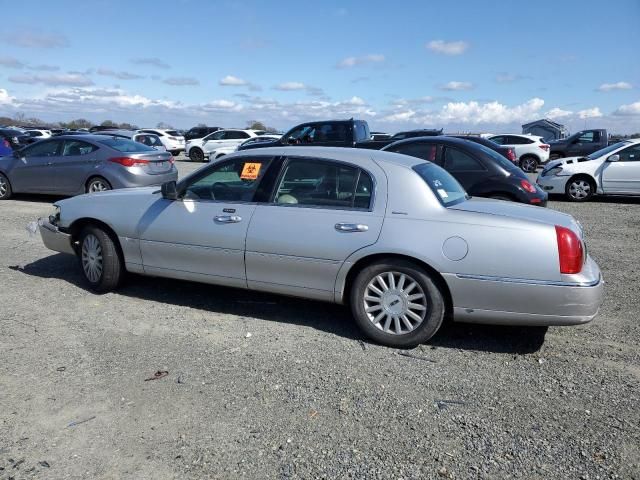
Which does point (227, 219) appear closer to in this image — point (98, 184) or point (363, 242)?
point (363, 242)

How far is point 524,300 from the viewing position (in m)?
3.88

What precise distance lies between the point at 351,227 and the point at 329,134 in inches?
457

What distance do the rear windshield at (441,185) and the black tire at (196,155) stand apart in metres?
23.2

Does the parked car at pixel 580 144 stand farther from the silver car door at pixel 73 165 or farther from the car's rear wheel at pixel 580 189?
the silver car door at pixel 73 165

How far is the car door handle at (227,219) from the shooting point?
15.3 ft

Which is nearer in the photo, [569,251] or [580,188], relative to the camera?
[569,251]

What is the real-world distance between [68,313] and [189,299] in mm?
1095

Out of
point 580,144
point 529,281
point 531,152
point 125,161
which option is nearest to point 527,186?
point 529,281

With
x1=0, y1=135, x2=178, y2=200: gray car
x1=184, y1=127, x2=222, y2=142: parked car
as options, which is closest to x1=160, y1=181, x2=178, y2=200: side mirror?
x1=0, y1=135, x2=178, y2=200: gray car

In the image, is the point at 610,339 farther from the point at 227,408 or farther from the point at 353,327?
the point at 227,408

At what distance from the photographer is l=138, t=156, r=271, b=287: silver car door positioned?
470 cm

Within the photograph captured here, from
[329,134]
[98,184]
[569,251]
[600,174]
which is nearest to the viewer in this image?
[569,251]

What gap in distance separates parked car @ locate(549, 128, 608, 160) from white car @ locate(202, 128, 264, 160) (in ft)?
46.9

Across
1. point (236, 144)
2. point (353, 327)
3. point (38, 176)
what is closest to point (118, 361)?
point (353, 327)
